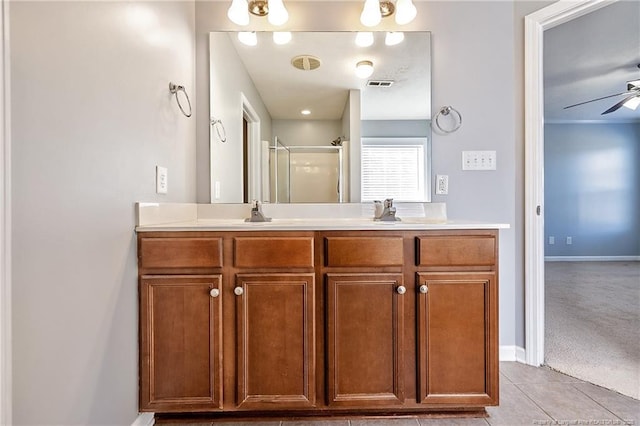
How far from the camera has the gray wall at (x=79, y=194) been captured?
792 millimetres

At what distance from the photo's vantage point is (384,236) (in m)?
1.30

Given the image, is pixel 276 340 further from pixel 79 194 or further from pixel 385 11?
pixel 385 11

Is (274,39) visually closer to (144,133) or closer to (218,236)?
(144,133)

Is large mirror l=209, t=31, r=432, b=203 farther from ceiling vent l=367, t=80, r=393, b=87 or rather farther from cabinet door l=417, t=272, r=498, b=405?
cabinet door l=417, t=272, r=498, b=405

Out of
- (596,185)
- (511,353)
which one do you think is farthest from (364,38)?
(596,185)

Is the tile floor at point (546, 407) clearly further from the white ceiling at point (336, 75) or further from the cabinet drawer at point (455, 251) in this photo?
the white ceiling at point (336, 75)

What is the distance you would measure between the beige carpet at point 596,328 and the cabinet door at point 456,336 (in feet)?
2.89

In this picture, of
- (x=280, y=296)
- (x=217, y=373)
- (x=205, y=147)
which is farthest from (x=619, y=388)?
(x=205, y=147)

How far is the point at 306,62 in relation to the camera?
6.19ft

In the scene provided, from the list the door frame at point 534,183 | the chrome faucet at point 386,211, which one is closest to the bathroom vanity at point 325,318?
the chrome faucet at point 386,211

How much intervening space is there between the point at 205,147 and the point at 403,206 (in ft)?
4.01

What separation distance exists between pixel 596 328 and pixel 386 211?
2.00m

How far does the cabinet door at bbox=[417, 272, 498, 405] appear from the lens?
129 cm

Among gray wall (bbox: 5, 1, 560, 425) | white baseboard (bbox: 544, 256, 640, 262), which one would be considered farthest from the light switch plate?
white baseboard (bbox: 544, 256, 640, 262)
